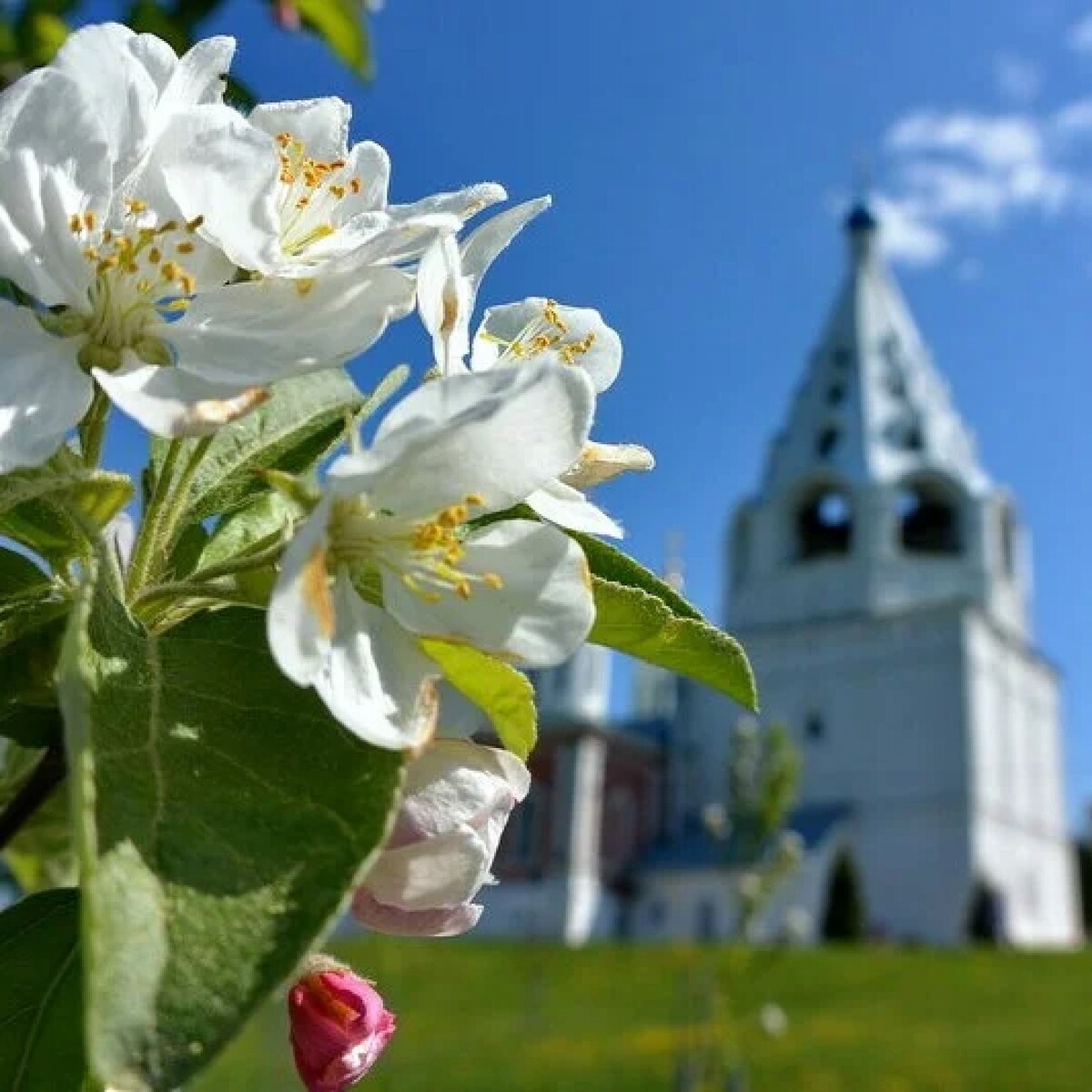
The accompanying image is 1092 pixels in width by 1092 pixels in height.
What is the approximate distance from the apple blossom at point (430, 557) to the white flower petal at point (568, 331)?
12cm

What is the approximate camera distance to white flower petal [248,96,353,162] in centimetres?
46

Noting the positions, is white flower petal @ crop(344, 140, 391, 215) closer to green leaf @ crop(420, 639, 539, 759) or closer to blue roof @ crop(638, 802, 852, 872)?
green leaf @ crop(420, 639, 539, 759)

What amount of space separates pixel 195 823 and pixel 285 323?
0.14m

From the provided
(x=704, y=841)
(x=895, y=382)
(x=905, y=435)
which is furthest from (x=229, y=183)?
(x=895, y=382)

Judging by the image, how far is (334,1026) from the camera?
0.41 metres

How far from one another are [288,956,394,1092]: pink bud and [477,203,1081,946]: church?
19392 mm

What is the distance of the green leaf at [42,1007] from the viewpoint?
364 mm

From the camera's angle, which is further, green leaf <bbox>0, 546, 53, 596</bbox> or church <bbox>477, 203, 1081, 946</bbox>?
church <bbox>477, 203, 1081, 946</bbox>

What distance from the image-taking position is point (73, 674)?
288mm

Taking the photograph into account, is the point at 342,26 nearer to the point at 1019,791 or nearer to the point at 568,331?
the point at 568,331

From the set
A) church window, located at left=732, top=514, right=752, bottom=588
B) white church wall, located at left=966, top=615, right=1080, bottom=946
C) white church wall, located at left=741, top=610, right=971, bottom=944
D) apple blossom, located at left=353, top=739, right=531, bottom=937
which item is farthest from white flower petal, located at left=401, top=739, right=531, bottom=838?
church window, located at left=732, top=514, right=752, bottom=588

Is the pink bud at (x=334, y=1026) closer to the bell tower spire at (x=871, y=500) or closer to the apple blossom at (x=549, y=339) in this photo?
the apple blossom at (x=549, y=339)

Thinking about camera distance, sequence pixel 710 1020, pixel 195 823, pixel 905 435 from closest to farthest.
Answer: pixel 195 823 → pixel 710 1020 → pixel 905 435

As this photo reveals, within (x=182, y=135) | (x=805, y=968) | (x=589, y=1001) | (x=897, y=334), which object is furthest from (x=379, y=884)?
(x=897, y=334)
